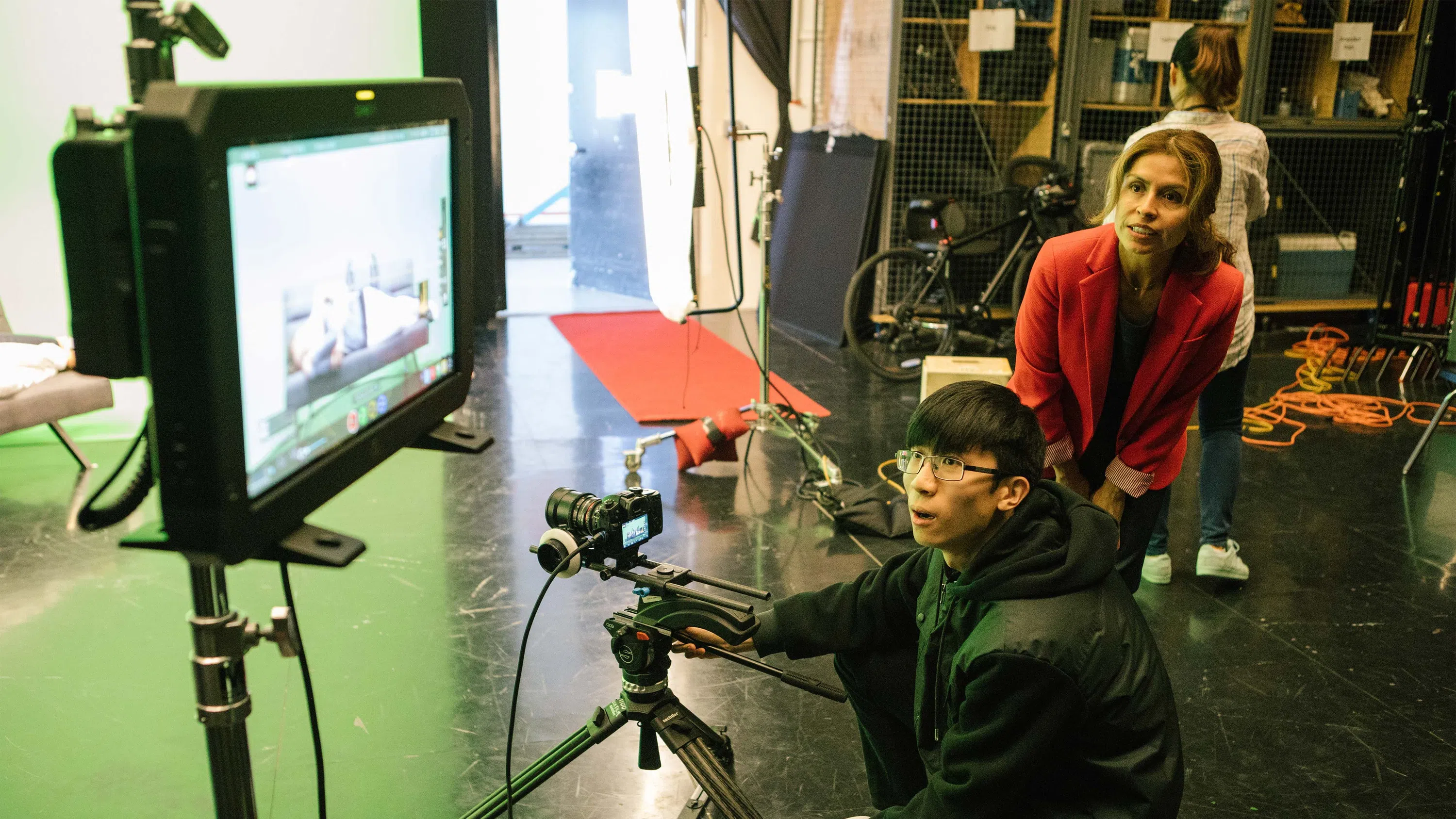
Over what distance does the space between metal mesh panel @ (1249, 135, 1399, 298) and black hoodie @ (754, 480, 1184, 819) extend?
18.4 ft

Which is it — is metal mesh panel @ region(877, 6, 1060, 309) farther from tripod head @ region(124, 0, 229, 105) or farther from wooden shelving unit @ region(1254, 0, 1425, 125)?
tripod head @ region(124, 0, 229, 105)

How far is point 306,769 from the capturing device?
221 centimetres

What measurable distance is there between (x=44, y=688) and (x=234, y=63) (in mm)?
2829

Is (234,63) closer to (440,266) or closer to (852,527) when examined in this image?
(852,527)

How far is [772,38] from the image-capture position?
6.48 metres

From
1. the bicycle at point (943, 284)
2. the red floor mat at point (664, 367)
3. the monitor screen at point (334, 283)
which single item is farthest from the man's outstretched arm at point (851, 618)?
the bicycle at point (943, 284)

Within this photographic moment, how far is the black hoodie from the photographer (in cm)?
135

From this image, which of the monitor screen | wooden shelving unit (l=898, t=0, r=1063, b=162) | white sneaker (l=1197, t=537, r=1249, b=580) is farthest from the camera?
wooden shelving unit (l=898, t=0, r=1063, b=162)

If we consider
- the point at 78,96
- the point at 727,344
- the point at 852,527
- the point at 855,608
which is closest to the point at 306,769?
the point at 855,608

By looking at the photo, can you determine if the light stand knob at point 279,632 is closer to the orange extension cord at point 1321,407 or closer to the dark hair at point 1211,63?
the dark hair at point 1211,63

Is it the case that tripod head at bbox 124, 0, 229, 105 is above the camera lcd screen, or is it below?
above

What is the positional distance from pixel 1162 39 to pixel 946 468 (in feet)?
17.1

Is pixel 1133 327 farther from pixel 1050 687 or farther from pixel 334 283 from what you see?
pixel 334 283

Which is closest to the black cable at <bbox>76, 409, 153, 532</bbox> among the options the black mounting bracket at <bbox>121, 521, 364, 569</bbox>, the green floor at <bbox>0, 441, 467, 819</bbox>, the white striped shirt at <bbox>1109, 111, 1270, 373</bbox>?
A: the black mounting bracket at <bbox>121, 521, 364, 569</bbox>
